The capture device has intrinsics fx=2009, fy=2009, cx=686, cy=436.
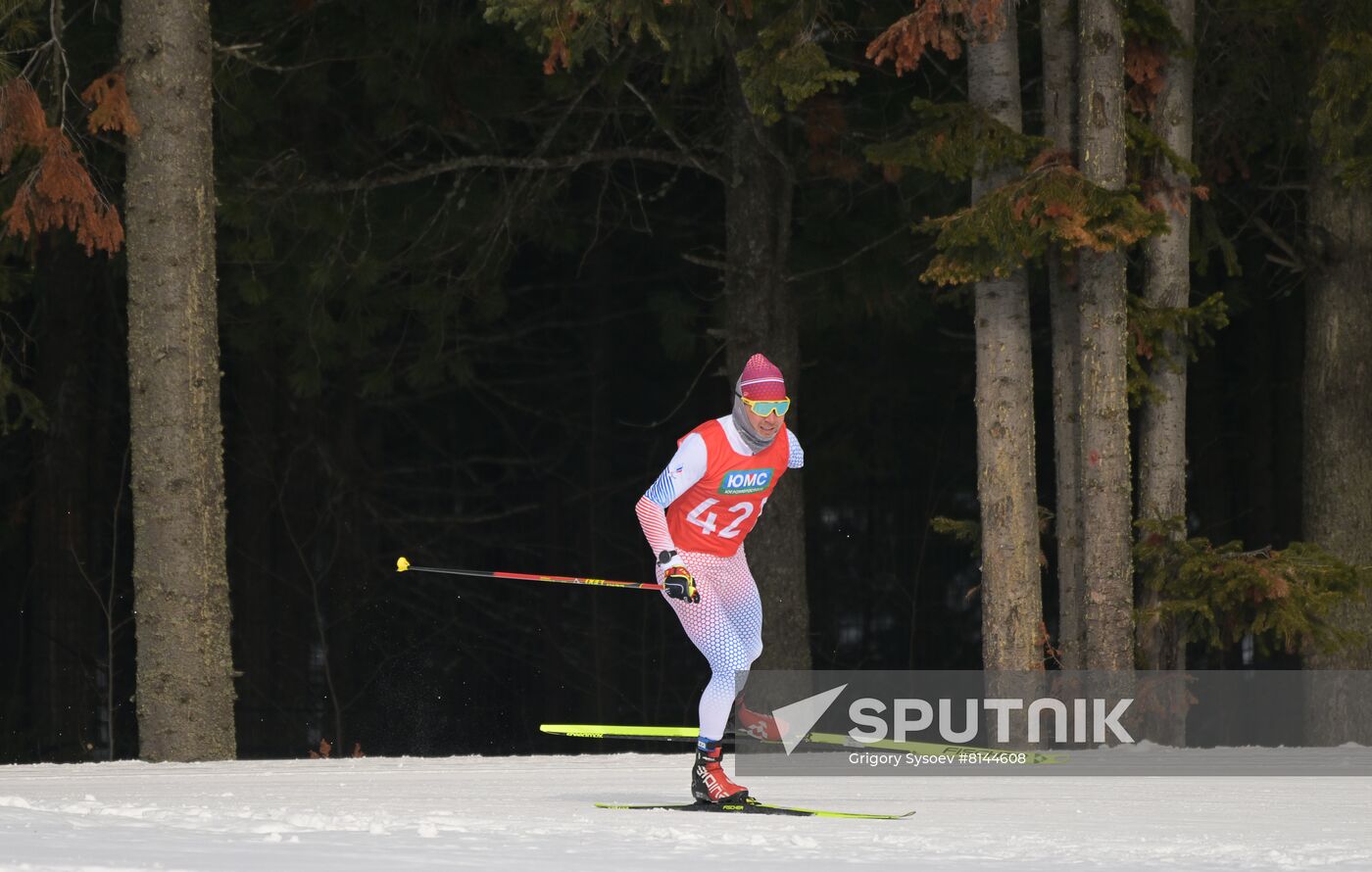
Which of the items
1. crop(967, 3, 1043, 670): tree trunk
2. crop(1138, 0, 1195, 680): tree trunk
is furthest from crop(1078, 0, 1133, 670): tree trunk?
crop(1138, 0, 1195, 680): tree trunk

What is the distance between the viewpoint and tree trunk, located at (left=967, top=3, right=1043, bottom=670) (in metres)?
12.1

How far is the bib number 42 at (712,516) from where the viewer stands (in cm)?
849

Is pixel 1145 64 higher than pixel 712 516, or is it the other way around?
pixel 1145 64

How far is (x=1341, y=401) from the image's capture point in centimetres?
1511

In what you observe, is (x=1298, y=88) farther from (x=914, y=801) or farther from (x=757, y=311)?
(x=914, y=801)

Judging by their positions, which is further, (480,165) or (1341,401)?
(480,165)

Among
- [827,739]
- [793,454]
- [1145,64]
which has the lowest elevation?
[827,739]

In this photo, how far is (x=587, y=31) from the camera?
1181 cm

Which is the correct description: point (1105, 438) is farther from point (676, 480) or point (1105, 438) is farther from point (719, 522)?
point (676, 480)

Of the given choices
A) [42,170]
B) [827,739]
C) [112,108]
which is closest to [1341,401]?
[827,739]

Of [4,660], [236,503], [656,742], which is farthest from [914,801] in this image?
[4,660]

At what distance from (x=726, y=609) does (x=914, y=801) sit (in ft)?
4.31

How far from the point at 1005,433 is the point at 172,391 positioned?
5014mm

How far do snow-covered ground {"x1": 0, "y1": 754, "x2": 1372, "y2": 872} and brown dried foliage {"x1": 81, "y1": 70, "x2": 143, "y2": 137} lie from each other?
3.82m
